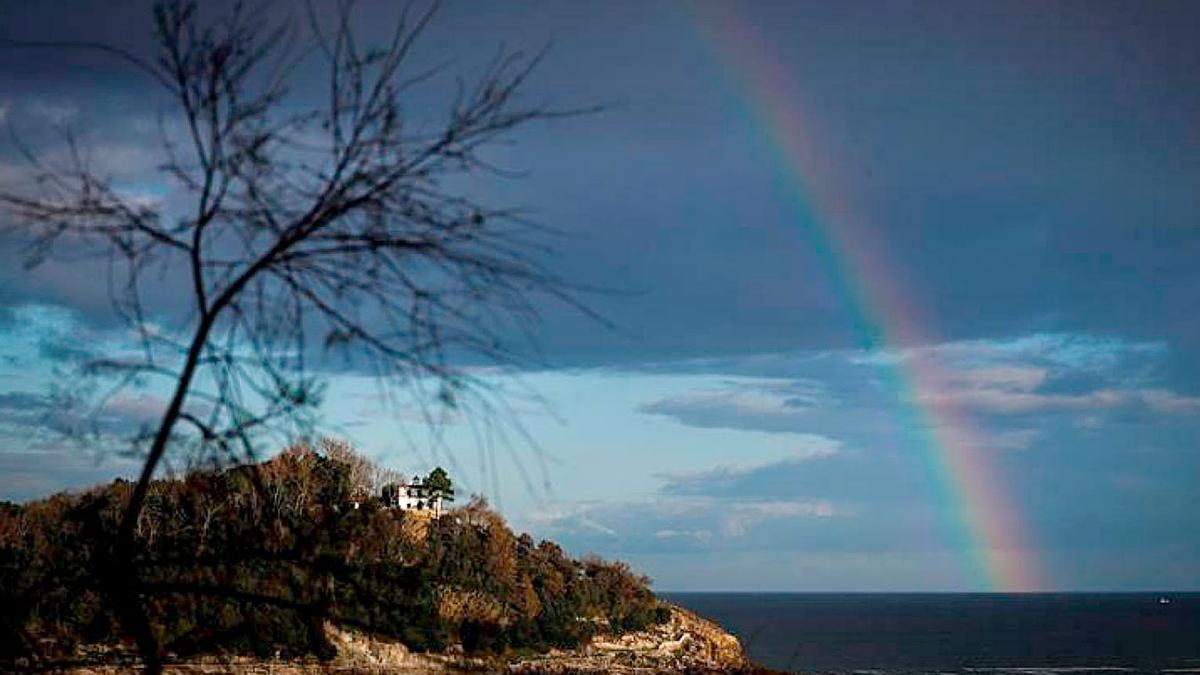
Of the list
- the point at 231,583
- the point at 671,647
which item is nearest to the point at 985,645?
the point at 671,647

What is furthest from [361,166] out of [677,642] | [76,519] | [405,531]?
[677,642]

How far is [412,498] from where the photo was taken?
65875mm

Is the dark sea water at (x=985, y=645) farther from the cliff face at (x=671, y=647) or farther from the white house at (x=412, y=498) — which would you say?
the white house at (x=412, y=498)

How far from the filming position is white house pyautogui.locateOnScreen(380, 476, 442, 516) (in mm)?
59938

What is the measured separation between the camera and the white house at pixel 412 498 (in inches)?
2360

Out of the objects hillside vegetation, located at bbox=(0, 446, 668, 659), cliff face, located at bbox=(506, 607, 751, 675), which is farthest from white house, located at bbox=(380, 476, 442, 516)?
hillside vegetation, located at bbox=(0, 446, 668, 659)

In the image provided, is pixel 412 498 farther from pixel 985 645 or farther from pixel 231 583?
pixel 985 645

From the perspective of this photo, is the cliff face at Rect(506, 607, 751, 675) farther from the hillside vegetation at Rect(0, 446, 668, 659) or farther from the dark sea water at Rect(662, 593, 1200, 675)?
the hillside vegetation at Rect(0, 446, 668, 659)

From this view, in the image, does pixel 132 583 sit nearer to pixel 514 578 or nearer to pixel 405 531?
pixel 405 531

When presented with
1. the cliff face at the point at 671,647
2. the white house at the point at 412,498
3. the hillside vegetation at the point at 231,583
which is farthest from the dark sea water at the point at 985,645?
the hillside vegetation at the point at 231,583

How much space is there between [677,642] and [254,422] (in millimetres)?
56413

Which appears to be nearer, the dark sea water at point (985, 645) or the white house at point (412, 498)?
the white house at point (412, 498)

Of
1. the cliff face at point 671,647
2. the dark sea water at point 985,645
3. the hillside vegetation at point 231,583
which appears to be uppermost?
the dark sea water at point 985,645

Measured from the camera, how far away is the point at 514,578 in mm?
54562
